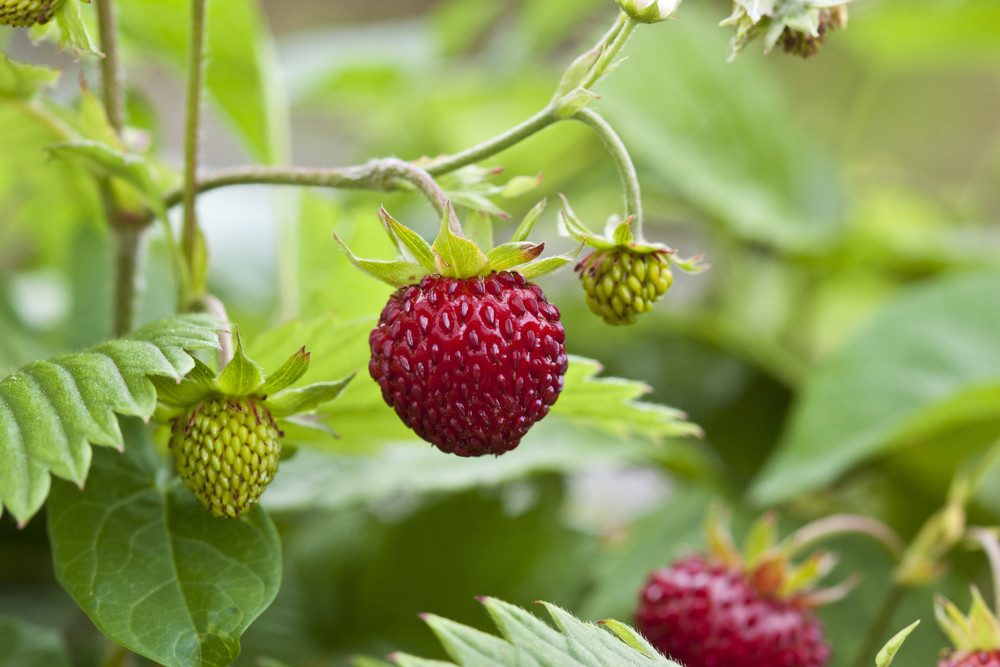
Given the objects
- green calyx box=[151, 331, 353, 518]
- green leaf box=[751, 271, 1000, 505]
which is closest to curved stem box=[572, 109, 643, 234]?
green calyx box=[151, 331, 353, 518]

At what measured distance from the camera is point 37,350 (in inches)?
24.7

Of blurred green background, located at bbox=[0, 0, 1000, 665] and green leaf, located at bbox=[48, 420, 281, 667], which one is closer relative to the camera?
green leaf, located at bbox=[48, 420, 281, 667]

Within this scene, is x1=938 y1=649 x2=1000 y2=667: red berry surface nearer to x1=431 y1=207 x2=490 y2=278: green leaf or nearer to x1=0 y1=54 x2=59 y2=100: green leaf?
x1=431 y1=207 x2=490 y2=278: green leaf

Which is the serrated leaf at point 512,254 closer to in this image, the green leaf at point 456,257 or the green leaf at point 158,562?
the green leaf at point 456,257

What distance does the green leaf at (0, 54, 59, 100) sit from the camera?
1.30ft

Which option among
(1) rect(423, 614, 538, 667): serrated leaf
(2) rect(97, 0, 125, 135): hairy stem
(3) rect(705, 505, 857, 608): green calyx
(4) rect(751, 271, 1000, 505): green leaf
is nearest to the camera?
(1) rect(423, 614, 538, 667): serrated leaf

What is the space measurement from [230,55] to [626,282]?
370 millimetres

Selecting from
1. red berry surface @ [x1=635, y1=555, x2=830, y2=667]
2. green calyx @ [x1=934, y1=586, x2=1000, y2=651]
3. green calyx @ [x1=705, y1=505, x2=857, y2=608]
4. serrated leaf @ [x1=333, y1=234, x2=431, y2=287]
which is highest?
serrated leaf @ [x1=333, y1=234, x2=431, y2=287]

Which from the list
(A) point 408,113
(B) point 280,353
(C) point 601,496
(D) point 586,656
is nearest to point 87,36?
(B) point 280,353

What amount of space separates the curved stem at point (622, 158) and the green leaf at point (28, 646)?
1.17 ft

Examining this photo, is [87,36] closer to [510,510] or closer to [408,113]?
[510,510]

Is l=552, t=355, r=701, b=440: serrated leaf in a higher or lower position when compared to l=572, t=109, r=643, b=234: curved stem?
lower

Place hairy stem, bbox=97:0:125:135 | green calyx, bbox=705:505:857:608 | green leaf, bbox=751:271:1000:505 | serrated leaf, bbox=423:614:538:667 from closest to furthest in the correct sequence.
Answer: serrated leaf, bbox=423:614:538:667 → hairy stem, bbox=97:0:125:135 → green calyx, bbox=705:505:857:608 → green leaf, bbox=751:271:1000:505

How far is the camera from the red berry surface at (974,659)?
38cm
